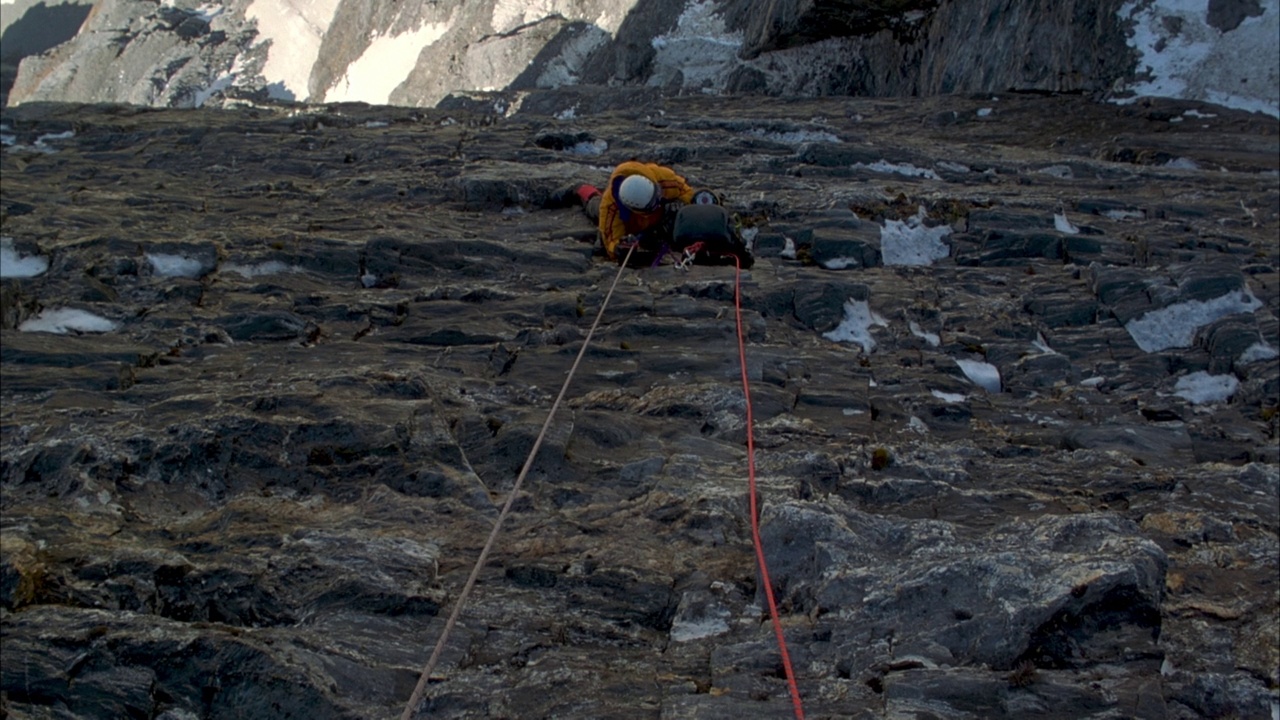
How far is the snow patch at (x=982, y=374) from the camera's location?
9.29 metres

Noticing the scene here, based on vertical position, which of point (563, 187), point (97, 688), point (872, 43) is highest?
point (872, 43)

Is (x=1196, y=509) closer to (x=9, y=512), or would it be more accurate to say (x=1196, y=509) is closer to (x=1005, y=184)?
(x=9, y=512)

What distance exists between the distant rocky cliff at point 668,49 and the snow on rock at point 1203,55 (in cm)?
4

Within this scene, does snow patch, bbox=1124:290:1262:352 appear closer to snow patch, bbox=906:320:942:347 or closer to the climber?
snow patch, bbox=906:320:942:347

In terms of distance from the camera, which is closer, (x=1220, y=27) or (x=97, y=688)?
(x=97, y=688)

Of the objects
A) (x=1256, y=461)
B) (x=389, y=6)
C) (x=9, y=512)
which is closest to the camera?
(x=9, y=512)

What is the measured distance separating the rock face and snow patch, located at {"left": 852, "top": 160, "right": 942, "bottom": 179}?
0.80 meters

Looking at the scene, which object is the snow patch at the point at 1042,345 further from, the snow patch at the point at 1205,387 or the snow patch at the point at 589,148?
the snow patch at the point at 589,148

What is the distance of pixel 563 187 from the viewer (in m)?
14.6

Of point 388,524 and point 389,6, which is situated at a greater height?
point 389,6

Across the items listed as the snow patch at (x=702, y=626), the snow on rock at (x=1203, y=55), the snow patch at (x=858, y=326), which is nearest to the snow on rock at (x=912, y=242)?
the snow patch at (x=858, y=326)

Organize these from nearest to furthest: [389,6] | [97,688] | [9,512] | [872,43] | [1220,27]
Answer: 1. [97,688]
2. [9,512]
3. [1220,27]
4. [872,43]
5. [389,6]

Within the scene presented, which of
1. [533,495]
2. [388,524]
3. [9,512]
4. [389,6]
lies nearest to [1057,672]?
[533,495]

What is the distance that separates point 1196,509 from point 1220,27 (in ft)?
72.8
